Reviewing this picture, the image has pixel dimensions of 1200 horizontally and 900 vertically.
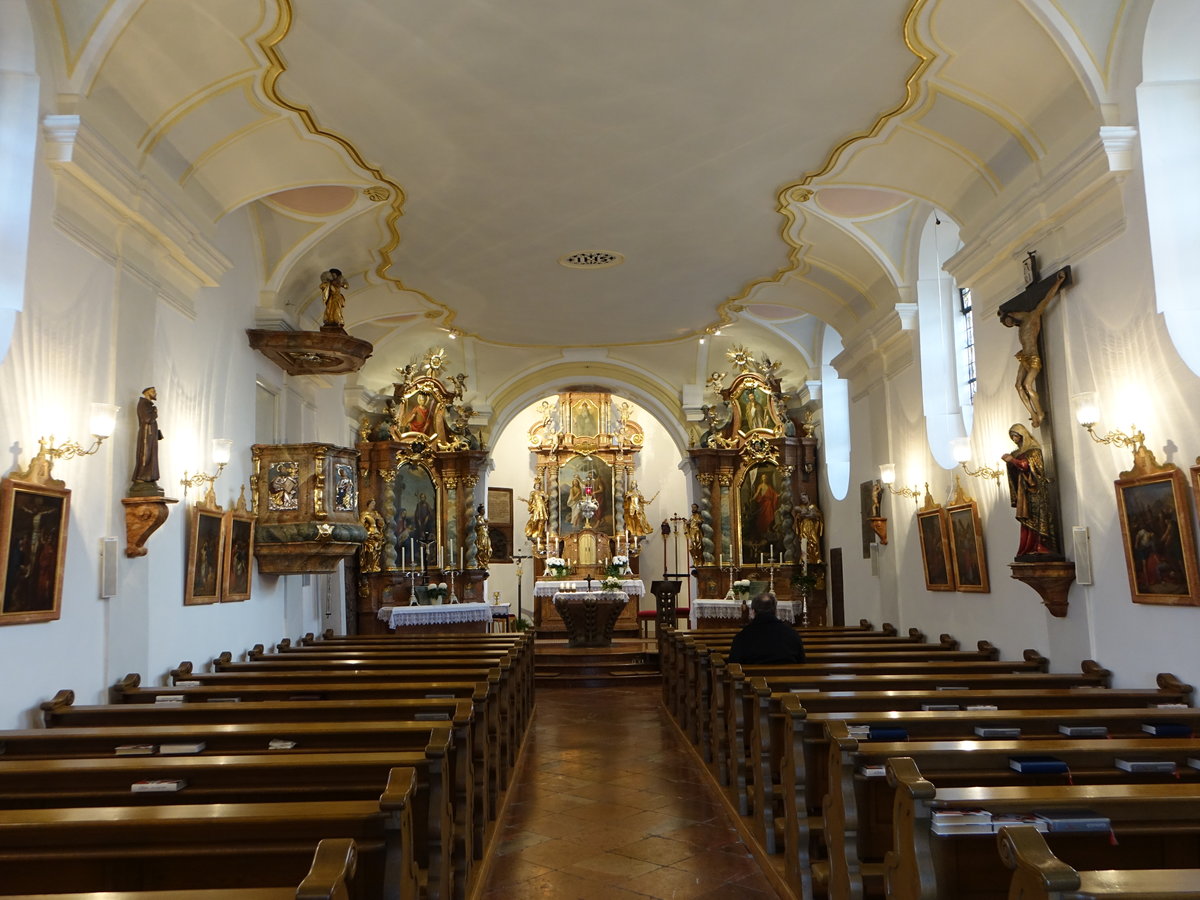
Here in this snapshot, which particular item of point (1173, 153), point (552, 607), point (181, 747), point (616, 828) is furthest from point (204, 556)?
point (552, 607)

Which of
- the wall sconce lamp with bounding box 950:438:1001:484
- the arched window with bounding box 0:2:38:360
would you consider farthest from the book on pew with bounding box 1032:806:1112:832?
the wall sconce lamp with bounding box 950:438:1001:484

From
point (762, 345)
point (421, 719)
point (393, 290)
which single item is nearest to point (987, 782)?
point (421, 719)

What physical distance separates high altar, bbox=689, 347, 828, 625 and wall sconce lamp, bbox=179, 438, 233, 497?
28.3ft

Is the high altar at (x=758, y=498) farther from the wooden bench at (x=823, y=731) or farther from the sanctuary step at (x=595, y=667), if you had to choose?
the wooden bench at (x=823, y=731)

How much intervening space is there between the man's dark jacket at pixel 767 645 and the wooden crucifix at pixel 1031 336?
97.1 inches

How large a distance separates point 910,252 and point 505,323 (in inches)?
240

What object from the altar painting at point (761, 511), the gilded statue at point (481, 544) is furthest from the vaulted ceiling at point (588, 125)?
the gilded statue at point (481, 544)

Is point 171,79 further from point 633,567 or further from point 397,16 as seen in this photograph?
point 633,567

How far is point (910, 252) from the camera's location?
997cm

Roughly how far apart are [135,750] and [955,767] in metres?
3.65

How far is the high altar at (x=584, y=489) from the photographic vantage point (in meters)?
20.3

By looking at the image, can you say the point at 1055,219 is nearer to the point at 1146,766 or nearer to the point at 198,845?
the point at 1146,766

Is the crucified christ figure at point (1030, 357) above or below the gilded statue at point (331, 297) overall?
below

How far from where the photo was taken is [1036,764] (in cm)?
361
